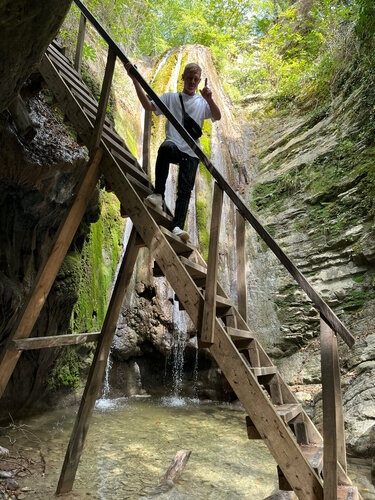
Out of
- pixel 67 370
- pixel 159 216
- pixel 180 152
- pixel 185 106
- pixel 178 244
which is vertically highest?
pixel 185 106

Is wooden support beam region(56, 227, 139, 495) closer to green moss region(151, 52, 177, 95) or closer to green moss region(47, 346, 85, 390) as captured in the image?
green moss region(47, 346, 85, 390)

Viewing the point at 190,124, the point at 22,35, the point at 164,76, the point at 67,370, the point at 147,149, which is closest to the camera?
the point at 22,35

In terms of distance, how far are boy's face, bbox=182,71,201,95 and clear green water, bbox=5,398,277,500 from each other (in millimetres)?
4051

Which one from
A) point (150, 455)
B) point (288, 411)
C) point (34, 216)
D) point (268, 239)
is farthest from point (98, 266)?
point (288, 411)

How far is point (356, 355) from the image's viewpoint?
5965mm

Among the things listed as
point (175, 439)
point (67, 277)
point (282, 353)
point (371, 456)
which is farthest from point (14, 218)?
point (282, 353)

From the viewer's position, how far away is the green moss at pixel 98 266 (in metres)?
6.73

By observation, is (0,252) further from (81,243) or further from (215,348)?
(215,348)

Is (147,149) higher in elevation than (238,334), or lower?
higher

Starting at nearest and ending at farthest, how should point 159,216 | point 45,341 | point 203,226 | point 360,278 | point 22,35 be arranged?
point 22,35 < point 45,341 < point 159,216 < point 360,278 < point 203,226

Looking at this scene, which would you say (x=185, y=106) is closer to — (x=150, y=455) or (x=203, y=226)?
(x=150, y=455)

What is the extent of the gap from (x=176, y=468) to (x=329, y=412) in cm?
233

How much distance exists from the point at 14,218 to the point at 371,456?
526cm

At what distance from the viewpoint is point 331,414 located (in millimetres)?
2312
